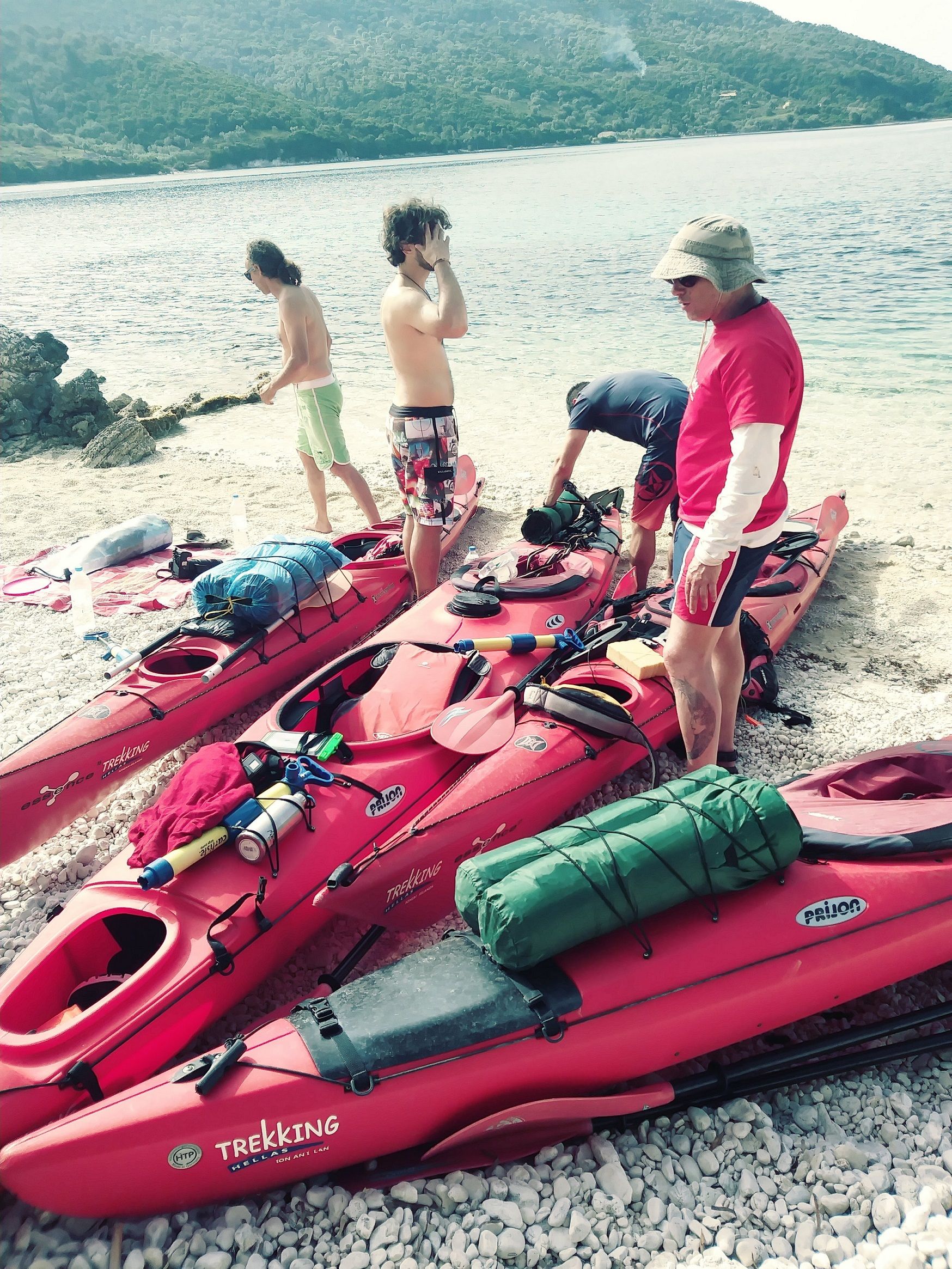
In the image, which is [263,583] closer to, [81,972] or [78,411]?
[81,972]

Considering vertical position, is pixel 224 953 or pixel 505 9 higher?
pixel 505 9

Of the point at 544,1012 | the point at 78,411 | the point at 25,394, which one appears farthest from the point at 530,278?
the point at 544,1012

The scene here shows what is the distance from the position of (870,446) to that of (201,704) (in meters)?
7.91

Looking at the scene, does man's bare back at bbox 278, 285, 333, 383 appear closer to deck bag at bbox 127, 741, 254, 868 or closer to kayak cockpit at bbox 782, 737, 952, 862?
deck bag at bbox 127, 741, 254, 868

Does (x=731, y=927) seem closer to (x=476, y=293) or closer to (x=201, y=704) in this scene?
(x=201, y=704)

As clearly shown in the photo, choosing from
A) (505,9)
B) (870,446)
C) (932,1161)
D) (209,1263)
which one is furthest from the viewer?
(505,9)

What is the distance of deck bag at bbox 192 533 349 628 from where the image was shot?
15.2 feet

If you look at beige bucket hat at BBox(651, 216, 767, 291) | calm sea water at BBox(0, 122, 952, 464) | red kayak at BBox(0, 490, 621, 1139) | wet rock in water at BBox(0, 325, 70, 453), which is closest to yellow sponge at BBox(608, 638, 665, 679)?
red kayak at BBox(0, 490, 621, 1139)

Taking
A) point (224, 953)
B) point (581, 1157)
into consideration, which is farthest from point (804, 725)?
point (224, 953)

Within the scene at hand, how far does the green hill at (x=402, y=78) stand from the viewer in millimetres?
81875

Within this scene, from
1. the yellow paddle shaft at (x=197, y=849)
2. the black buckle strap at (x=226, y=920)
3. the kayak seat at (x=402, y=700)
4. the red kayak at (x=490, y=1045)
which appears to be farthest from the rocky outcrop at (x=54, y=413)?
the red kayak at (x=490, y=1045)

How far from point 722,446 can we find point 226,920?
7.62 feet

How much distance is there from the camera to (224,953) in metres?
2.71

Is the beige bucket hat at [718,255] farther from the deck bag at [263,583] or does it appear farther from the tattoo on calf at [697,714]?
the deck bag at [263,583]
